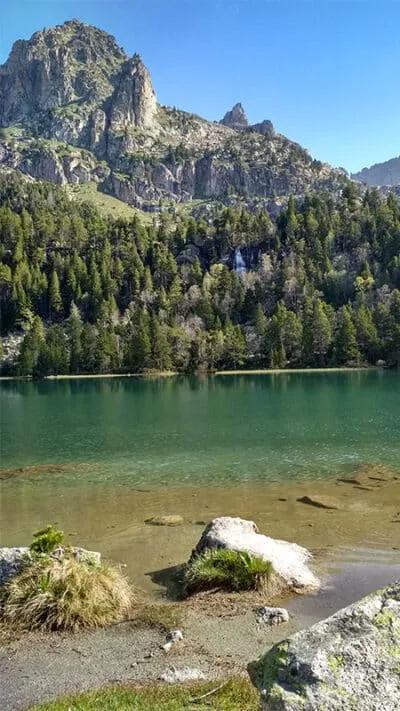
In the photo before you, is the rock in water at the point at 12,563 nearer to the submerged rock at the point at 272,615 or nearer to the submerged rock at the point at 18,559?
the submerged rock at the point at 18,559

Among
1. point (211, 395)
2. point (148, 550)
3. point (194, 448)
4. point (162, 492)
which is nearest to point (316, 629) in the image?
point (148, 550)

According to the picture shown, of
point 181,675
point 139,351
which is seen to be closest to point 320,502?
point 181,675

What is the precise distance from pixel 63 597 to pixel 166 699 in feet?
17.0

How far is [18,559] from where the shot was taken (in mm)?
14414

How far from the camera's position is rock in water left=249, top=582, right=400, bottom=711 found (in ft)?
15.4

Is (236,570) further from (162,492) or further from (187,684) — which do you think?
(162,492)

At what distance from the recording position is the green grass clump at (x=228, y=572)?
49.9 ft

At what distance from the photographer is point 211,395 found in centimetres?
10250

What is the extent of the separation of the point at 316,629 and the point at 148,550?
15.8 m

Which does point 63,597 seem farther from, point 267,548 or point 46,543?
point 267,548

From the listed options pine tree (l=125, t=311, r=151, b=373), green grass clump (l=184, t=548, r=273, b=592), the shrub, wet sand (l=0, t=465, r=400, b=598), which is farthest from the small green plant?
pine tree (l=125, t=311, r=151, b=373)

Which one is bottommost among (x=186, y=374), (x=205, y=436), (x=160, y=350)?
(x=205, y=436)

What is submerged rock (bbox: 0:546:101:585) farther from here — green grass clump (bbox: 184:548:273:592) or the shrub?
green grass clump (bbox: 184:548:273:592)

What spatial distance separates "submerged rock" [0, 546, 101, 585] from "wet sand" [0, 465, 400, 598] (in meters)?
2.59
